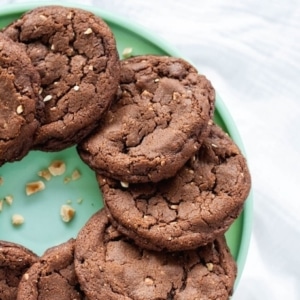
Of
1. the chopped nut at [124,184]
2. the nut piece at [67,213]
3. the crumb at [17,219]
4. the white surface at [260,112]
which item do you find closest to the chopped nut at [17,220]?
the crumb at [17,219]

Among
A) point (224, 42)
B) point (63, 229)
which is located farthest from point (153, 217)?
point (224, 42)

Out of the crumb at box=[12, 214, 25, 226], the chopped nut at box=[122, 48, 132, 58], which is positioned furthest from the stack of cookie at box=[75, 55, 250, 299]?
the crumb at box=[12, 214, 25, 226]

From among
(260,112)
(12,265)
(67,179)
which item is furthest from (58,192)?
(260,112)

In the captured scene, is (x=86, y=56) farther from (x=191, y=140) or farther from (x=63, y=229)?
(x=63, y=229)

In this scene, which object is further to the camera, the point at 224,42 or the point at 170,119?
the point at 224,42

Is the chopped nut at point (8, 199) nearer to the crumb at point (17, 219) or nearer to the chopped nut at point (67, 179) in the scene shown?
the crumb at point (17, 219)

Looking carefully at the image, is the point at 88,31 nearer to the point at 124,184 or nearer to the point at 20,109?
the point at 20,109

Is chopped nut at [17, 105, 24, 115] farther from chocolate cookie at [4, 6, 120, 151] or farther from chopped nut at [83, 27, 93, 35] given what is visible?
chopped nut at [83, 27, 93, 35]
